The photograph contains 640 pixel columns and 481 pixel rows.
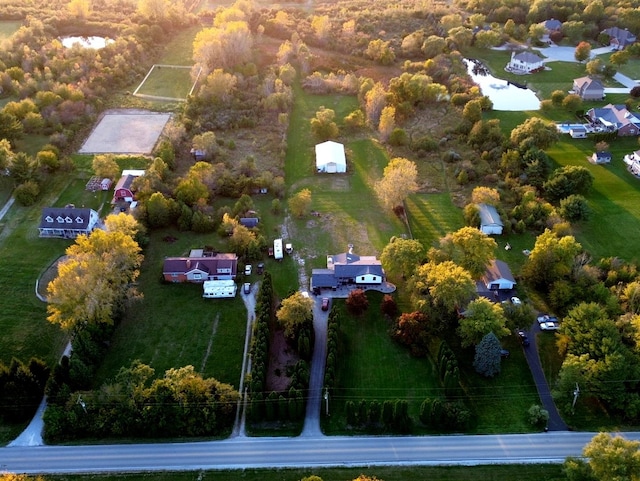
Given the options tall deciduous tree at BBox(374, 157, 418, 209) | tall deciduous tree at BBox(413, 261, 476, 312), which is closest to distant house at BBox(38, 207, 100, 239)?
tall deciduous tree at BBox(374, 157, 418, 209)

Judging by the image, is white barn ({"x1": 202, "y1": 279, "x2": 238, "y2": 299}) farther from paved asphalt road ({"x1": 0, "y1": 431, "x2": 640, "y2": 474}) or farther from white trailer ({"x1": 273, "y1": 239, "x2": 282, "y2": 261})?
paved asphalt road ({"x1": 0, "y1": 431, "x2": 640, "y2": 474})

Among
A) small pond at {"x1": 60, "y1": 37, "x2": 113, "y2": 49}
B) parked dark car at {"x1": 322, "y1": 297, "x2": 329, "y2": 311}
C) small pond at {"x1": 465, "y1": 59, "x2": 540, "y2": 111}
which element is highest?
parked dark car at {"x1": 322, "y1": 297, "x2": 329, "y2": 311}

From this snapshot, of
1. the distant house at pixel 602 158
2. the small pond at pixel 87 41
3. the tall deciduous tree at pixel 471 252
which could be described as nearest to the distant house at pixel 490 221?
the tall deciduous tree at pixel 471 252

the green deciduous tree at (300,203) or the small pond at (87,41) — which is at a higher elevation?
the green deciduous tree at (300,203)

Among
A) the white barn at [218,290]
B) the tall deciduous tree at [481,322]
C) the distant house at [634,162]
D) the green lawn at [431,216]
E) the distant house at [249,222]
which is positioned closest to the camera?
the tall deciduous tree at [481,322]

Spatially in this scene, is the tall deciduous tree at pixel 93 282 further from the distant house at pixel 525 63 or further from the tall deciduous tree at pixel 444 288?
the distant house at pixel 525 63

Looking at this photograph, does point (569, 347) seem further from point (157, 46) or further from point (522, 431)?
point (157, 46)
